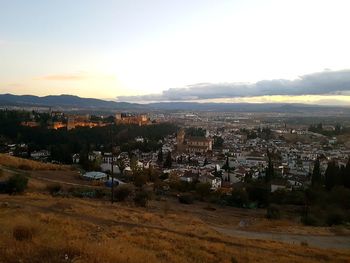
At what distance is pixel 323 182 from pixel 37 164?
100ft

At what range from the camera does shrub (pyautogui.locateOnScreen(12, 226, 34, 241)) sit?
8565 millimetres

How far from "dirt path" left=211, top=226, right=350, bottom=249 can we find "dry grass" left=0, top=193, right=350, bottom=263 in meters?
1.95

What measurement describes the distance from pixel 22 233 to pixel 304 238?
524 inches

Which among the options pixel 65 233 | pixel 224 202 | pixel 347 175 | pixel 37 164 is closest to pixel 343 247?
pixel 65 233

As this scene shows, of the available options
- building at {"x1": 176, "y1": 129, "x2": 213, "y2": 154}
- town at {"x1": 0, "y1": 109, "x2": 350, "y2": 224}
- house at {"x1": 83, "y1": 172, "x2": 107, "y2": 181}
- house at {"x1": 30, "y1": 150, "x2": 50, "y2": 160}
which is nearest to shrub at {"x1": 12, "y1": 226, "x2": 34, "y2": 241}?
town at {"x1": 0, "y1": 109, "x2": 350, "y2": 224}

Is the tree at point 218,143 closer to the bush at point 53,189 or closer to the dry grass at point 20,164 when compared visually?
the dry grass at point 20,164

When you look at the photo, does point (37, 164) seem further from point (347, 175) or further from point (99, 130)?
point (99, 130)

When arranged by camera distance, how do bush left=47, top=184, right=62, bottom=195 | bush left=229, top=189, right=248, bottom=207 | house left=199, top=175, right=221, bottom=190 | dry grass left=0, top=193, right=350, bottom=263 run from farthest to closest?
house left=199, top=175, right=221, bottom=190
bush left=229, top=189, right=248, bottom=207
bush left=47, top=184, right=62, bottom=195
dry grass left=0, top=193, right=350, bottom=263

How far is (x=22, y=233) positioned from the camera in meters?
8.77

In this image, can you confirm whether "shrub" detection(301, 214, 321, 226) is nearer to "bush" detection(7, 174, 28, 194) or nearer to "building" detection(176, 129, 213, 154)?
"bush" detection(7, 174, 28, 194)

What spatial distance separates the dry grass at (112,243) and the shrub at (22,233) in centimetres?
7

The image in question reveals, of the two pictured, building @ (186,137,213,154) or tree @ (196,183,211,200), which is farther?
building @ (186,137,213,154)

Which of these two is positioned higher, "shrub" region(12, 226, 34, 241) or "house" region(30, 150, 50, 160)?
"shrub" region(12, 226, 34, 241)

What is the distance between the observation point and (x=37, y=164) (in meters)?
42.4
